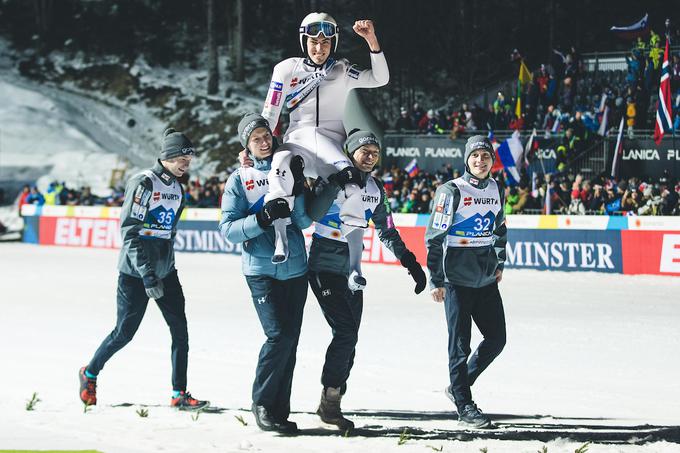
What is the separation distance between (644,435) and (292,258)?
277cm

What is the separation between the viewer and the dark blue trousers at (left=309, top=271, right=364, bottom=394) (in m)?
7.92

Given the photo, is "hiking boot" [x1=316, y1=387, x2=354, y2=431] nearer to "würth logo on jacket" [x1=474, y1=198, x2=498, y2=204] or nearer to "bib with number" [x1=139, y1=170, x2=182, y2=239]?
"würth logo on jacket" [x1=474, y1=198, x2=498, y2=204]

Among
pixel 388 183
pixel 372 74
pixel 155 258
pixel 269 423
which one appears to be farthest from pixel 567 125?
pixel 269 423

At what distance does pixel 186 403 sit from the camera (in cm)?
866

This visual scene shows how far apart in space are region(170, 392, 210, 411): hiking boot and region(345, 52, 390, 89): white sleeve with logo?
2.77m

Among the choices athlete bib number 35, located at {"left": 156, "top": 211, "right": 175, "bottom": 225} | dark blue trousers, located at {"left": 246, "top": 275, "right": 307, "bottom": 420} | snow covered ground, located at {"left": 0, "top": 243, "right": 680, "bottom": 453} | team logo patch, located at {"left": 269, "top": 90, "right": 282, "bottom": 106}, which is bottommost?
snow covered ground, located at {"left": 0, "top": 243, "right": 680, "bottom": 453}

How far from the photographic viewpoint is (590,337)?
12859 millimetres

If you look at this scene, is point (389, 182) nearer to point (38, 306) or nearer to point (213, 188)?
point (213, 188)

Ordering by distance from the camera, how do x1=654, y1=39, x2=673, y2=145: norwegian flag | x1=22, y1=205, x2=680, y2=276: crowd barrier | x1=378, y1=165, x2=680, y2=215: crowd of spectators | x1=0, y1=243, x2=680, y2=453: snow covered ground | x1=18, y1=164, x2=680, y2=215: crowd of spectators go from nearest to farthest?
1. x1=0, y1=243, x2=680, y2=453: snow covered ground
2. x1=22, y1=205, x2=680, y2=276: crowd barrier
3. x1=378, y1=165, x2=680, y2=215: crowd of spectators
4. x1=18, y1=164, x2=680, y2=215: crowd of spectators
5. x1=654, y1=39, x2=673, y2=145: norwegian flag

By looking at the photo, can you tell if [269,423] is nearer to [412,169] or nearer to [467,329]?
[467,329]

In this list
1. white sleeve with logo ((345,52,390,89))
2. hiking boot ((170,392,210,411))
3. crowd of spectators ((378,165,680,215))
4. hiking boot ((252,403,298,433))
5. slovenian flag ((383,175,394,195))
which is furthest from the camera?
slovenian flag ((383,175,394,195))

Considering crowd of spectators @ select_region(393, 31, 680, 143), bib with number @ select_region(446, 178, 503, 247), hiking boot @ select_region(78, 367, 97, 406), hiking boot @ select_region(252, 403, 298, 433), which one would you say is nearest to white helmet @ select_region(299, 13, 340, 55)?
bib with number @ select_region(446, 178, 503, 247)

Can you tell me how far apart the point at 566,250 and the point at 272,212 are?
14384mm

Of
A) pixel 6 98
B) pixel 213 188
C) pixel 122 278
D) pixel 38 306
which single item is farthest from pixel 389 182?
pixel 6 98
